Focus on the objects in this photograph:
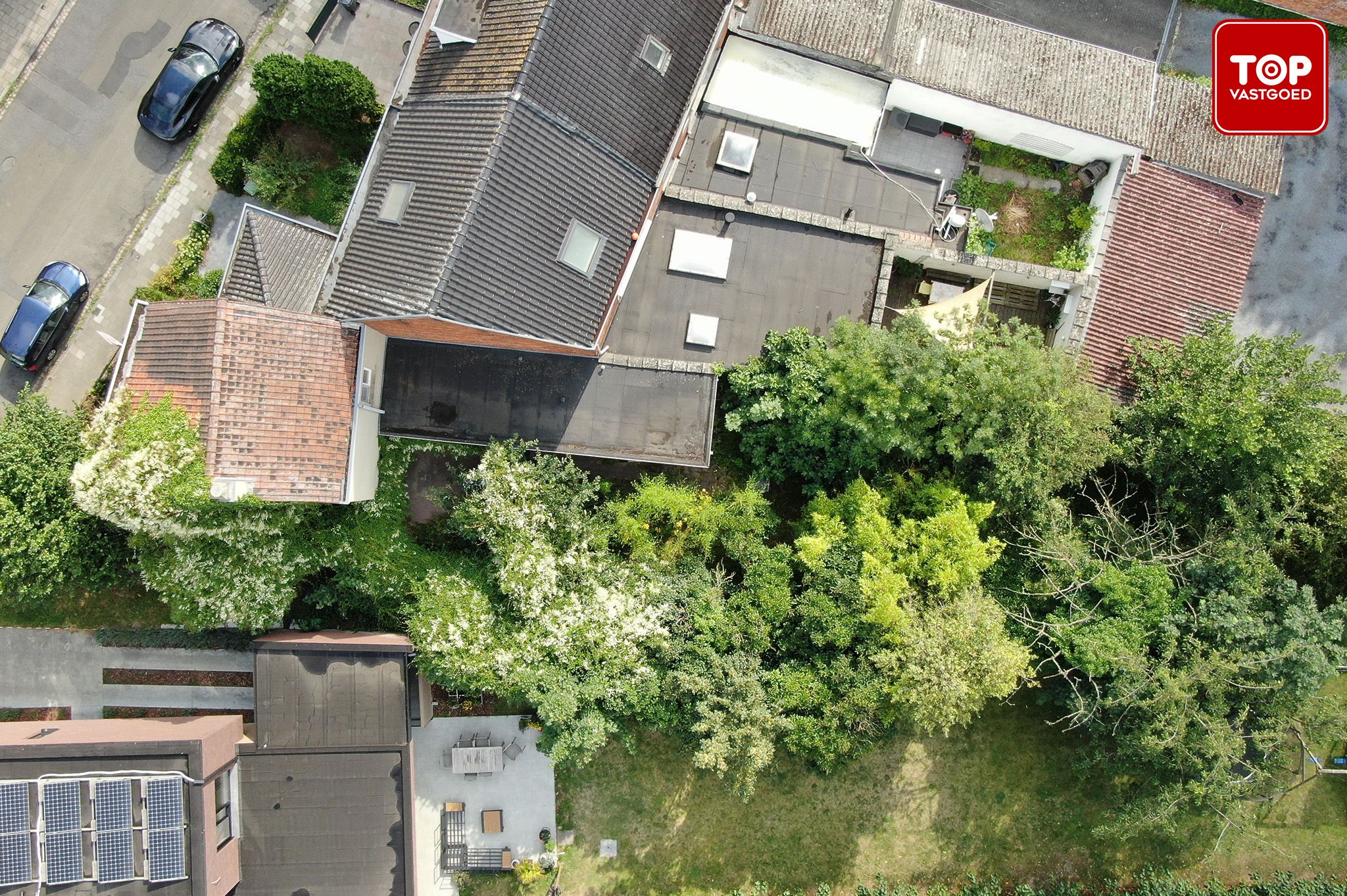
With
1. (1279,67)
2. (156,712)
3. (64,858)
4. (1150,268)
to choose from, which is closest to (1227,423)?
(1150,268)

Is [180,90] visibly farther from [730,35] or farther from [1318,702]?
[1318,702]

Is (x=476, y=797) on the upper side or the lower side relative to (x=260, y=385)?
lower

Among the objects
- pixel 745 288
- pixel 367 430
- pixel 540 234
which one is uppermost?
pixel 540 234

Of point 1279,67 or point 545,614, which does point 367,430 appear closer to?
point 545,614

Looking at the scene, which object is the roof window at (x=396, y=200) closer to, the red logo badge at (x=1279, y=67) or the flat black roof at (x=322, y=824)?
the flat black roof at (x=322, y=824)

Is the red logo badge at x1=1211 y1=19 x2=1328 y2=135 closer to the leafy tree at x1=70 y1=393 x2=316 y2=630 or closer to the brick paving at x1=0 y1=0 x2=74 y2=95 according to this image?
the leafy tree at x1=70 y1=393 x2=316 y2=630

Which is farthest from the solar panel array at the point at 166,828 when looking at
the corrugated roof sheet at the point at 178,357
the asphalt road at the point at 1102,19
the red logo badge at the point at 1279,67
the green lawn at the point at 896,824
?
the red logo badge at the point at 1279,67
